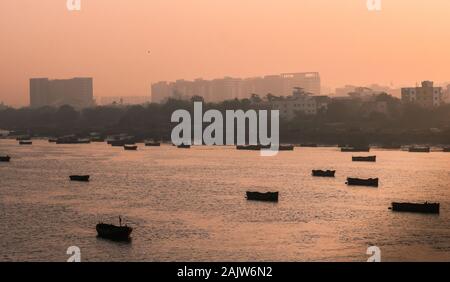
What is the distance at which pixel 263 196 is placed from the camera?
31.8m

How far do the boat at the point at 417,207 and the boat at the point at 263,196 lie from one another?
5.31 meters

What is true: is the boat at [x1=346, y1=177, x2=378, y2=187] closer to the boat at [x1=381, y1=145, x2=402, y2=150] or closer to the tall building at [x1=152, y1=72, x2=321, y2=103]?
the boat at [x1=381, y1=145, x2=402, y2=150]

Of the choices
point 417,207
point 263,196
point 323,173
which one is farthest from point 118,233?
point 323,173

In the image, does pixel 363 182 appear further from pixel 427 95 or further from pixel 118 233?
pixel 427 95

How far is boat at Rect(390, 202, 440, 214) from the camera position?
27.7m

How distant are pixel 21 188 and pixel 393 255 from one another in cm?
2251

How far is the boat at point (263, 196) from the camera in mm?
31578

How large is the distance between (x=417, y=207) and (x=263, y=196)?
680 cm

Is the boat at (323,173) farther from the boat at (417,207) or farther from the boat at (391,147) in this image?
the boat at (391,147)

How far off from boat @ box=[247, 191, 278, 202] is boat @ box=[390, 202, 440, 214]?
17.4 ft

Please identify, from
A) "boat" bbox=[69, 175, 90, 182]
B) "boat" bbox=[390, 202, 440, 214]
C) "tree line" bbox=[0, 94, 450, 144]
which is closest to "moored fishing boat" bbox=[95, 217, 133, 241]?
"boat" bbox=[390, 202, 440, 214]

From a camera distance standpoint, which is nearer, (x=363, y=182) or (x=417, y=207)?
(x=417, y=207)

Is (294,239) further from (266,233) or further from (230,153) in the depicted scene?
(230,153)

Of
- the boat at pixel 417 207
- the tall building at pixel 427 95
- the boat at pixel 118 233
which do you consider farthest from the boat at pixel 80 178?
the tall building at pixel 427 95
